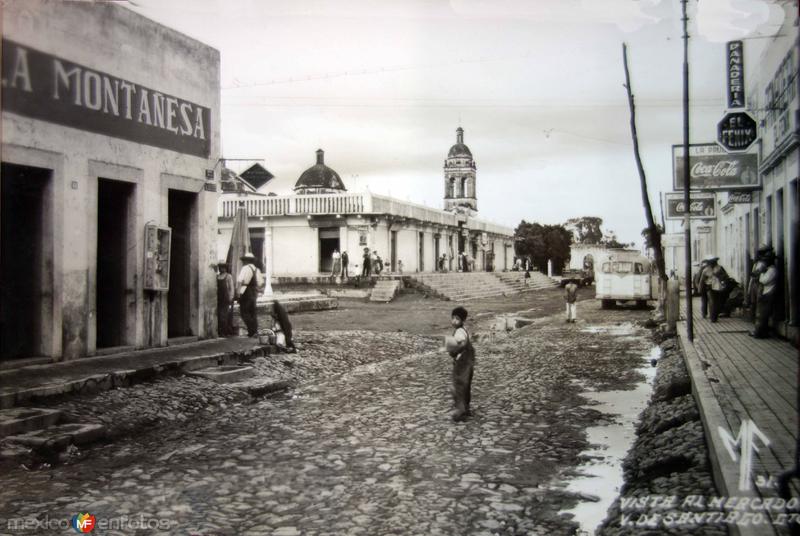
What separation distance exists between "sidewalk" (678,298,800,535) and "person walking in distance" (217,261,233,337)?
7634 mm

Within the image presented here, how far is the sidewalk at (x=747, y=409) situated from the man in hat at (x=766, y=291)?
1.12 ft

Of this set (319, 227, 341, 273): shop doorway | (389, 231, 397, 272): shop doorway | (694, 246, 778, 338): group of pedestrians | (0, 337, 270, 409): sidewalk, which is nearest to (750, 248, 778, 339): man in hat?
(694, 246, 778, 338): group of pedestrians

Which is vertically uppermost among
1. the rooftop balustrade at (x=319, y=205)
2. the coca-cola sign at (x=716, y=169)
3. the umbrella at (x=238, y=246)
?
the rooftop balustrade at (x=319, y=205)

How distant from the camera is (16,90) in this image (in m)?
6.61

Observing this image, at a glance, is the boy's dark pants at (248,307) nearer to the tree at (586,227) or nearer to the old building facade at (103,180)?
the old building facade at (103,180)

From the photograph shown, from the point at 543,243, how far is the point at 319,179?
91.6ft

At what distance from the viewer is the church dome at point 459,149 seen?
52.4 meters

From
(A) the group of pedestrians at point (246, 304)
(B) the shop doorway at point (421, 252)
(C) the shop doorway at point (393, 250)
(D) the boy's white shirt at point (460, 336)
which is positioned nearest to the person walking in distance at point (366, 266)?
(C) the shop doorway at point (393, 250)

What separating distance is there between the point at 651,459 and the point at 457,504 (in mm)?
1943

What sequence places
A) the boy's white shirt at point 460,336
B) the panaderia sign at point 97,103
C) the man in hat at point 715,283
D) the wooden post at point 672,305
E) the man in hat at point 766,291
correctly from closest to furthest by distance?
the panaderia sign at point 97,103 → the boy's white shirt at point 460,336 → the man in hat at point 766,291 → the wooden post at point 672,305 → the man in hat at point 715,283

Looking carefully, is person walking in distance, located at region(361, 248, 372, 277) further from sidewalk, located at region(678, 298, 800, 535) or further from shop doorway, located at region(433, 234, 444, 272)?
sidewalk, located at region(678, 298, 800, 535)

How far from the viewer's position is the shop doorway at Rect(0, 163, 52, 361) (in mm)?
8102

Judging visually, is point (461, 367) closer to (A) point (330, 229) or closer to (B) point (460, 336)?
(B) point (460, 336)

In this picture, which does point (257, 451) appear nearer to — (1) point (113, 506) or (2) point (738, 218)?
(1) point (113, 506)
